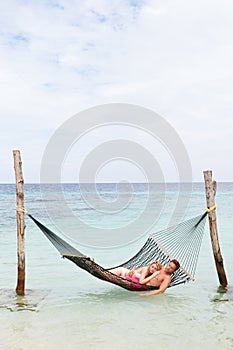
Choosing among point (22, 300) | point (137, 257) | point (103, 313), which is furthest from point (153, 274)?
point (22, 300)

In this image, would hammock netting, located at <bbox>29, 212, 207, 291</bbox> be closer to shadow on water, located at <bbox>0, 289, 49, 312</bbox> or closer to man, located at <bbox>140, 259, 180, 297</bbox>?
man, located at <bbox>140, 259, 180, 297</bbox>

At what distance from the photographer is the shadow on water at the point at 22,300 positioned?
3701 mm

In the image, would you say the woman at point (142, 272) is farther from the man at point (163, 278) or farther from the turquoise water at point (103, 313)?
the turquoise water at point (103, 313)

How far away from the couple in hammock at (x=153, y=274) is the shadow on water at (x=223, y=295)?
495 millimetres

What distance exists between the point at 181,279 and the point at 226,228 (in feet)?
23.2

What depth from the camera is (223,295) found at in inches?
166

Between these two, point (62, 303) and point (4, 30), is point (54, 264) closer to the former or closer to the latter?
point (62, 303)

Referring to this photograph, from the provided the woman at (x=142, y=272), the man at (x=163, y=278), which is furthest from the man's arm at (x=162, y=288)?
the woman at (x=142, y=272)

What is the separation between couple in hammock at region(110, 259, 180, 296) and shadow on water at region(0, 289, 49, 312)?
82 cm

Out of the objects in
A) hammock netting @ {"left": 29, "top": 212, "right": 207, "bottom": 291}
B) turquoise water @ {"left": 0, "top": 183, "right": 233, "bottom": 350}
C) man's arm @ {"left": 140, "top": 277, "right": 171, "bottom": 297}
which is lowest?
turquoise water @ {"left": 0, "top": 183, "right": 233, "bottom": 350}

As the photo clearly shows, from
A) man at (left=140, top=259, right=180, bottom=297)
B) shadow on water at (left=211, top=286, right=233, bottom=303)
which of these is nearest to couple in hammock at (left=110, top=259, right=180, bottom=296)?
man at (left=140, top=259, right=180, bottom=297)

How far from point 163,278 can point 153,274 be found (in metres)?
0.11

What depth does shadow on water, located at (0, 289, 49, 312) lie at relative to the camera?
3.70 m

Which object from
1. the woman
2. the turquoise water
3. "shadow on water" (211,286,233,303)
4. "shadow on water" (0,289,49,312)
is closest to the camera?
the turquoise water
